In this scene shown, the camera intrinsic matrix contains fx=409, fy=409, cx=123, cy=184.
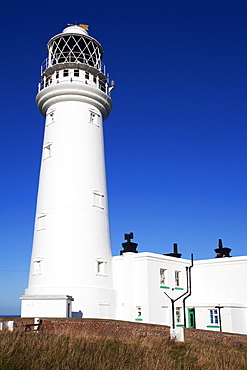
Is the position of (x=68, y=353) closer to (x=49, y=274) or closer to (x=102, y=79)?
(x=49, y=274)

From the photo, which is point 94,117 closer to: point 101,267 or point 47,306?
point 101,267

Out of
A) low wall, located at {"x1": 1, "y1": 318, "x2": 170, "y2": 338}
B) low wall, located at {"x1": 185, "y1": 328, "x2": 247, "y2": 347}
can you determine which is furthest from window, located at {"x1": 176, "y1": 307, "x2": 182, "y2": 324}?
low wall, located at {"x1": 1, "y1": 318, "x2": 170, "y2": 338}

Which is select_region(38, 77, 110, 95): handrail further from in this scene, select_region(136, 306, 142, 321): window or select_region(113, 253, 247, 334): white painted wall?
select_region(136, 306, 142, 321): window

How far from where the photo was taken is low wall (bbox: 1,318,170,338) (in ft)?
56.2

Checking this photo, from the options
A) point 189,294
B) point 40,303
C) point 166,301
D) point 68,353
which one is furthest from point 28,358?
point 189,294

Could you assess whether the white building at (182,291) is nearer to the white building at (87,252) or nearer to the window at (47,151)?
the white building at (87,252)

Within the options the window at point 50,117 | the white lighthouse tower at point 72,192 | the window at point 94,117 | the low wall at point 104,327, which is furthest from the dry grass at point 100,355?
the window at point 50,117

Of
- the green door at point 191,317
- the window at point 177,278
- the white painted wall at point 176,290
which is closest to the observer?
the white painted wall at point 176,290

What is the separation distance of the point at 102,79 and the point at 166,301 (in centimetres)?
1493

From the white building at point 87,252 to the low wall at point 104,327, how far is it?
8.55ft

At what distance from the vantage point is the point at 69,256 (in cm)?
2239

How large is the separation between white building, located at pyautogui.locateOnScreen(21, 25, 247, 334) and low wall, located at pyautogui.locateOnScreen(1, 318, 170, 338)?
2.60 metres

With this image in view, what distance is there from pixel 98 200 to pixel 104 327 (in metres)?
8.07

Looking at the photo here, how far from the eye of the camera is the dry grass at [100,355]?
388 inches
